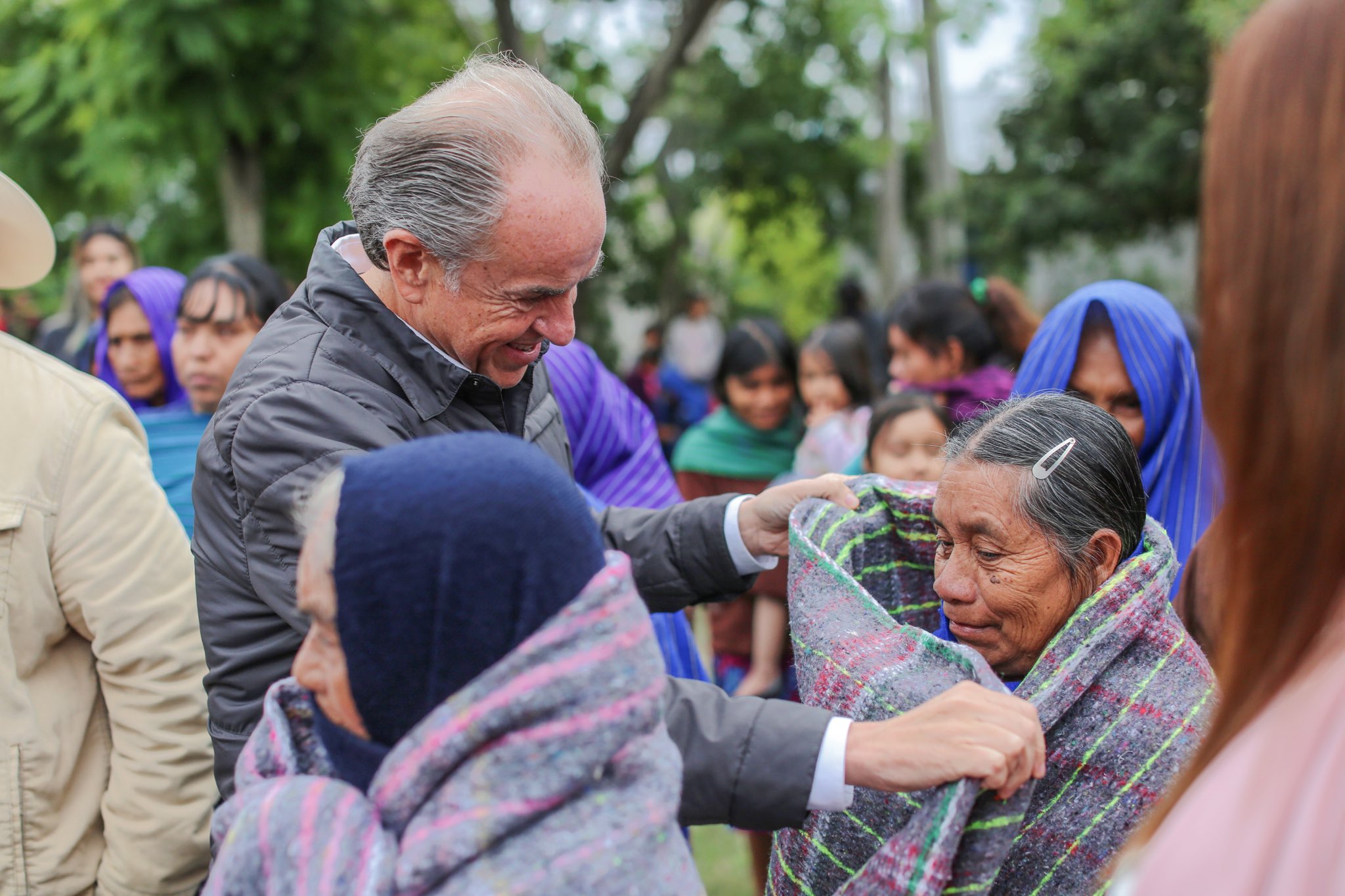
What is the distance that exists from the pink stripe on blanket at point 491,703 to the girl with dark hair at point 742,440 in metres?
3.07

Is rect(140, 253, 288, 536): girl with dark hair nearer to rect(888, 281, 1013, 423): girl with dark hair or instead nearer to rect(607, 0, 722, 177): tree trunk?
rect(888, 281, 1013, 423): girl with dark hair

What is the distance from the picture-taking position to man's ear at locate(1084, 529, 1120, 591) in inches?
70.5

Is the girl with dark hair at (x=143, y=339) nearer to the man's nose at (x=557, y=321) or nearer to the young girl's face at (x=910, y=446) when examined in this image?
the man's nose at (x=557, y=321)

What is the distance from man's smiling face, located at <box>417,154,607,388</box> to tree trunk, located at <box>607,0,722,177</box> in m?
7.11

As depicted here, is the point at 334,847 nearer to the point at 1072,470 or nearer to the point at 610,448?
the point at 1072,470

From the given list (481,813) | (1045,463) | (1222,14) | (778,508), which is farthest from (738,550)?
(1222,14)

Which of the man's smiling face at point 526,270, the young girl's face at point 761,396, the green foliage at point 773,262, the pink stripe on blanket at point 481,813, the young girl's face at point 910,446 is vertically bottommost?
the green foliage at point 773,262

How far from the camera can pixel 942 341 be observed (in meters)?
4.02

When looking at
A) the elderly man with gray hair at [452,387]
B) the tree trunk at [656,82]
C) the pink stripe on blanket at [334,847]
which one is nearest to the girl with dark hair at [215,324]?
the elderly man with gray hair at [452,387]

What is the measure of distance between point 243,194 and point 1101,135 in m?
10.3

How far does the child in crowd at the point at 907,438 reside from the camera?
3463 mm

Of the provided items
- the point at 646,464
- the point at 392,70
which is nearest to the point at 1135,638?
the point at 646,464

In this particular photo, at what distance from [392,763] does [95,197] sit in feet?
26.4

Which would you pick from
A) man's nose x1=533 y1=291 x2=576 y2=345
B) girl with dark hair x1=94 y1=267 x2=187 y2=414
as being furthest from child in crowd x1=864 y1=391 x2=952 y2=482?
girl with dark hair x1=94 y1=267 x2=187 y2=414
